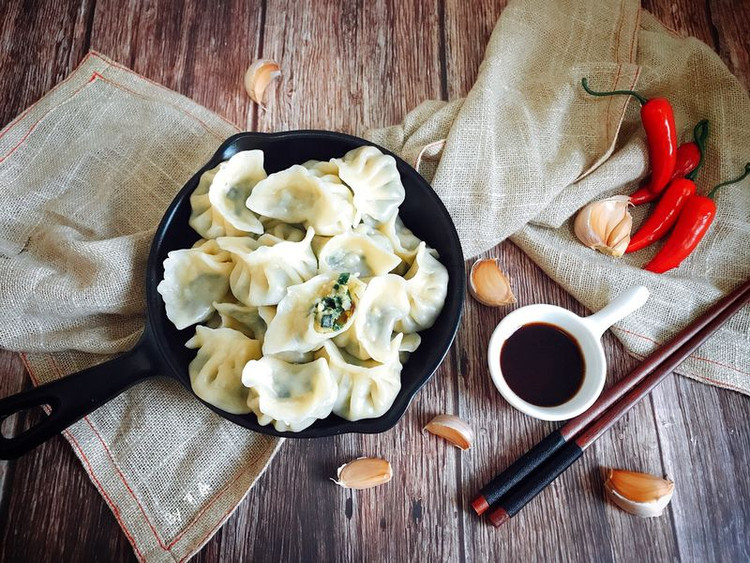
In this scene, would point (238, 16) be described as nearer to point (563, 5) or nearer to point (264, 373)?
point (563, 5)

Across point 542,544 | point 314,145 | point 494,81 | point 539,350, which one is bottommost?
point 542,544

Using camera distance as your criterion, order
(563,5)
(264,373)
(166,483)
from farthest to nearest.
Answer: (563,5) → (166,483) → (264,373)

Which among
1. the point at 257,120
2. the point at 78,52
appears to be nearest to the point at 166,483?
the point at 257,120

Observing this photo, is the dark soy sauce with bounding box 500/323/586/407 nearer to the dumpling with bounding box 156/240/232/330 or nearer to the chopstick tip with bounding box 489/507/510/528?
the chopstick tip with bounding box 489/507/510/528

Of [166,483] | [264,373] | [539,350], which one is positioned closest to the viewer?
[264,373]

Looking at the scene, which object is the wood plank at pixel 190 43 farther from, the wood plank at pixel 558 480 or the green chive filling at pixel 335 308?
the wood plank at pixel 558 480
